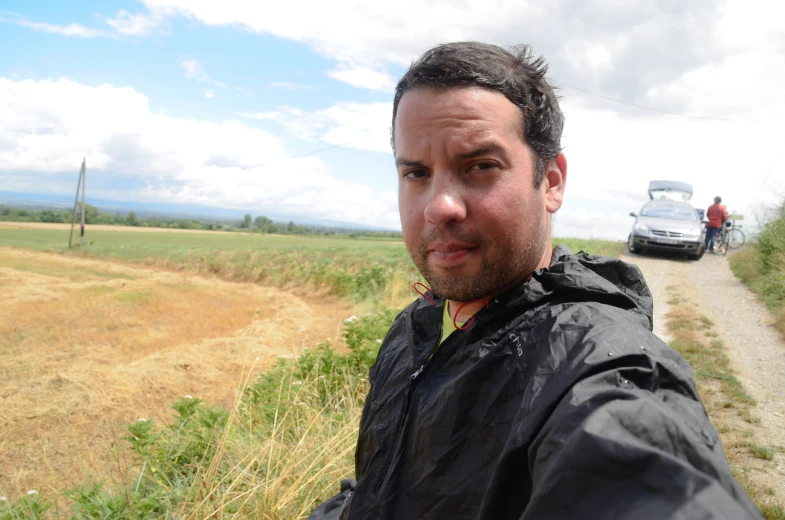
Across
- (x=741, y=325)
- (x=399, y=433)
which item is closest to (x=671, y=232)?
(x=741, y=325)

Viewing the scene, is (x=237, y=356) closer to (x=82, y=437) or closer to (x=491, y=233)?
(x=82, y=437)

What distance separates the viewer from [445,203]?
1.31m

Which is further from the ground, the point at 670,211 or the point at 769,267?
the point at 670,211

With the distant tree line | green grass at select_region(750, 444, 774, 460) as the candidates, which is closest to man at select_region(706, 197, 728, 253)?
green grass at select_region(750, 444, 774, 460)

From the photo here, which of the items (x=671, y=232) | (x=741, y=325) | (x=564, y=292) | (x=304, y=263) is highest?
(x=671, y=232)

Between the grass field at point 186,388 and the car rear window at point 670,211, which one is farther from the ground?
the car rear window at point 670,211

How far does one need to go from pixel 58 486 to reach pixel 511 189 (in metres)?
4.90

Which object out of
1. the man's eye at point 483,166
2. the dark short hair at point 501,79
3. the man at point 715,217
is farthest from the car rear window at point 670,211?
the man's eye at point 483,166

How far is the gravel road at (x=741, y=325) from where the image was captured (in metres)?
4.04

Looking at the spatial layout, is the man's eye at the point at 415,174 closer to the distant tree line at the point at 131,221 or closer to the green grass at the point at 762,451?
the green grass at the point at 762,451

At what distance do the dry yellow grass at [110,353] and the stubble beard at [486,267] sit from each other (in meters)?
2.24

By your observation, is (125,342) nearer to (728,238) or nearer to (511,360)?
(511,360)

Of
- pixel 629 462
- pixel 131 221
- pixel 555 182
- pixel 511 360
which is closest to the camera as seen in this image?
pixel 629 462

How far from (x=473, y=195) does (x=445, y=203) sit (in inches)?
3.0
